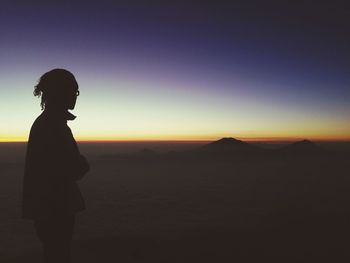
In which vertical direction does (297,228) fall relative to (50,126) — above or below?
below

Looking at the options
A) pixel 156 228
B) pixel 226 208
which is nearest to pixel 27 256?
pixel 156 228

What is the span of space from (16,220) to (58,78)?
14.3 m

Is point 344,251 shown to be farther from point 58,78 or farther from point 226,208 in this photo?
point 226,208

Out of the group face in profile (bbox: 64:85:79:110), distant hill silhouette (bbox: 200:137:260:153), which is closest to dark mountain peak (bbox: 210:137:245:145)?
distant hill silhouette (bbox: 200:137:260:153)

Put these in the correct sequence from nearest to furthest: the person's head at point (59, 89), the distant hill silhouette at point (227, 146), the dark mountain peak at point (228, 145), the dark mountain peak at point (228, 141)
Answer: the person's head at point (59, 89) → the distant hill silhouette at point (227, 146) → the dark mountain peak at point (228, 145) → the dark mountain peak at point (228, 141)

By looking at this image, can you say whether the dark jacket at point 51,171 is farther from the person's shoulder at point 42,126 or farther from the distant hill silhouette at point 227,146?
the distant hill silhouette at point 227,146

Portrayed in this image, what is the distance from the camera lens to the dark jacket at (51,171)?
114 inches

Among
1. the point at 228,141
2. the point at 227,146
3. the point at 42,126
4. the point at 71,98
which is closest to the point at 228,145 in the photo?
the point at 227,146

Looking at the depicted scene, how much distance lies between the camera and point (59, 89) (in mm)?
3104

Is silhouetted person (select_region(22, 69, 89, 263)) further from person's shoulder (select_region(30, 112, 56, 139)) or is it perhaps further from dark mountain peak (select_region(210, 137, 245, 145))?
dark mountain peak (select_region(210, 137, 245, 145))

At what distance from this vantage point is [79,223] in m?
14.3

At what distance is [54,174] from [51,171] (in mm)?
34

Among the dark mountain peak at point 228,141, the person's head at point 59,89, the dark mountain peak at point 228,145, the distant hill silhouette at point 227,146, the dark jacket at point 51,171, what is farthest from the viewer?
the dark mountain peak at point 228,141

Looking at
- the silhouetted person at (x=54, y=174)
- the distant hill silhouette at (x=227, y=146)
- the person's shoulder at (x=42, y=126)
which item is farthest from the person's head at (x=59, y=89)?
the distant hill silhouette at (x=227, y=146)
